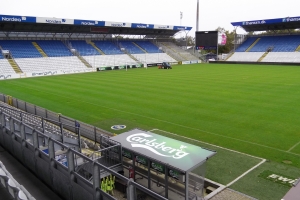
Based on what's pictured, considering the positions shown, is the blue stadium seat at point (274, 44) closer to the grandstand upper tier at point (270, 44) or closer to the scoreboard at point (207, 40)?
the grandstand upper tier at point (270, 44)

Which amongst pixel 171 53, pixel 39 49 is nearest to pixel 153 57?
pixel 171 53

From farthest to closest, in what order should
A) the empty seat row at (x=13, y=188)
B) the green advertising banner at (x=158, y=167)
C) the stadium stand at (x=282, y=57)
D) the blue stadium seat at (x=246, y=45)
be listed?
the blue stadium seat at (x=246, y=45) → the stadium stand at (x=282, y=57) → the green advertising banner at (x=158, y=167) → the empty seat row at (x=13, y=188)

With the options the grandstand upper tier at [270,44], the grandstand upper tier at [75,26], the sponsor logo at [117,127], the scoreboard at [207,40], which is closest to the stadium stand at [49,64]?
the grandstand upper tier at [75,26]

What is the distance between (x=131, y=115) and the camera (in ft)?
63.9

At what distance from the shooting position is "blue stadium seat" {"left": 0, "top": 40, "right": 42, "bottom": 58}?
56094 millimetres

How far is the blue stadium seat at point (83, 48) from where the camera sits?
6625cm

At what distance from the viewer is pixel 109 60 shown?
219ft

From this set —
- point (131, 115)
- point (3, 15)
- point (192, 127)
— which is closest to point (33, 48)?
point (3, 15)

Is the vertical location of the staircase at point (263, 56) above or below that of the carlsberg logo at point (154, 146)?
above

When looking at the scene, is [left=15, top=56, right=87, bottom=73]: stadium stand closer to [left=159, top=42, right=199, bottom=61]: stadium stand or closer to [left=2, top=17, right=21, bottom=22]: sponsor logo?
[left=2, top=17, right=21, bottom=22]: sponsor logo

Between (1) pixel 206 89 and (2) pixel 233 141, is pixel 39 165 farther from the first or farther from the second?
Result: (1) pixel 206 89

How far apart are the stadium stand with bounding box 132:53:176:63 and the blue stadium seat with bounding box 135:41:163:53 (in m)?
2.39

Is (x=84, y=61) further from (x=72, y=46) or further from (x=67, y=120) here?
(x=67, y=120)

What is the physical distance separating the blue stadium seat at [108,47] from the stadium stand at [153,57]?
5.12m
